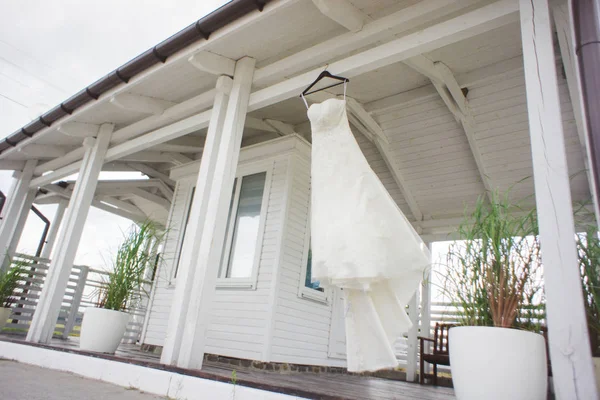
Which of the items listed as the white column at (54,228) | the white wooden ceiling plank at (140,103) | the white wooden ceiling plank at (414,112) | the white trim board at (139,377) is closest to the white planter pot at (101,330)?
the white trim board at (139,377)

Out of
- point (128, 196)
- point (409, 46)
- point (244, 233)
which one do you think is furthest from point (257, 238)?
point (128, 196)

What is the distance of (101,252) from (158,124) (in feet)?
5.29

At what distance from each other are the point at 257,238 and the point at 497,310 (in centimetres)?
310

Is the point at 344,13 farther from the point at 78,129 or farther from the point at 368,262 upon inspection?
the point at 78,129

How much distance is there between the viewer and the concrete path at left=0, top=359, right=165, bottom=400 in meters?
1.90

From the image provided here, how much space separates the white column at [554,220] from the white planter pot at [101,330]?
3377 mm

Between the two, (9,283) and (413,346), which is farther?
(413,346)

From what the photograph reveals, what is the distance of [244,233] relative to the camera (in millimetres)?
4812

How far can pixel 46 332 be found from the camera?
13.9ft

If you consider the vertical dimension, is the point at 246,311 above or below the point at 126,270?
below

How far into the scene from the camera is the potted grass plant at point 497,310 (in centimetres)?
169

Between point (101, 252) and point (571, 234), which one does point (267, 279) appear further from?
point (571, 234)

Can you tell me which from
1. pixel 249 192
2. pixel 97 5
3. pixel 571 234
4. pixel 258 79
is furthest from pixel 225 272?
pixel 97 5

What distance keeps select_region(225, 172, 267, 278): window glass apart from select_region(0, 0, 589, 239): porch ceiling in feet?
2.42
